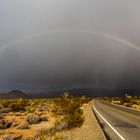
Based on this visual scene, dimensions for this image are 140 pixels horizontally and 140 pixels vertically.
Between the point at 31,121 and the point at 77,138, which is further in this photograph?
the point at 31,121

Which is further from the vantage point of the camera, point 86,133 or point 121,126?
point 121,126

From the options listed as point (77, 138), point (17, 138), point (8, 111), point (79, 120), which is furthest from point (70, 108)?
point (8, 111)

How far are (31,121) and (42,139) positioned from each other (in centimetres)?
1637

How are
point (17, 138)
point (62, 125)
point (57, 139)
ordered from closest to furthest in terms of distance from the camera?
point (57, 139) → point (62, 125) → point (17, 138)

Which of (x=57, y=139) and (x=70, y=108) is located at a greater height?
(x=70, y=108)

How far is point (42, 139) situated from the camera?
39.7ft

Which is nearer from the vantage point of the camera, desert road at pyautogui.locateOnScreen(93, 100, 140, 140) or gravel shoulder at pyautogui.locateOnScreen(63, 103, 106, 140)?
gravel shoulder at pyautogui.locateOnScreen(63, 103, 106, 140)

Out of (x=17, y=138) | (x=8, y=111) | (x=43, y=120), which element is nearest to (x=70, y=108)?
(x=43, y=120)

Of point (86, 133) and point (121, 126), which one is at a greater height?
point (121, 126)

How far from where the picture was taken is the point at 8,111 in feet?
147

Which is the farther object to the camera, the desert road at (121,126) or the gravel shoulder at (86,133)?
the desert road at (121,126)

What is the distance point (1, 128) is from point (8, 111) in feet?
64.8

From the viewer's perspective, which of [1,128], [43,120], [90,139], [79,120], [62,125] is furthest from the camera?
[43,120]

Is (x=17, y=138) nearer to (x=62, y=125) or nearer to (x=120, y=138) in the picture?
(x=62, y=125)
